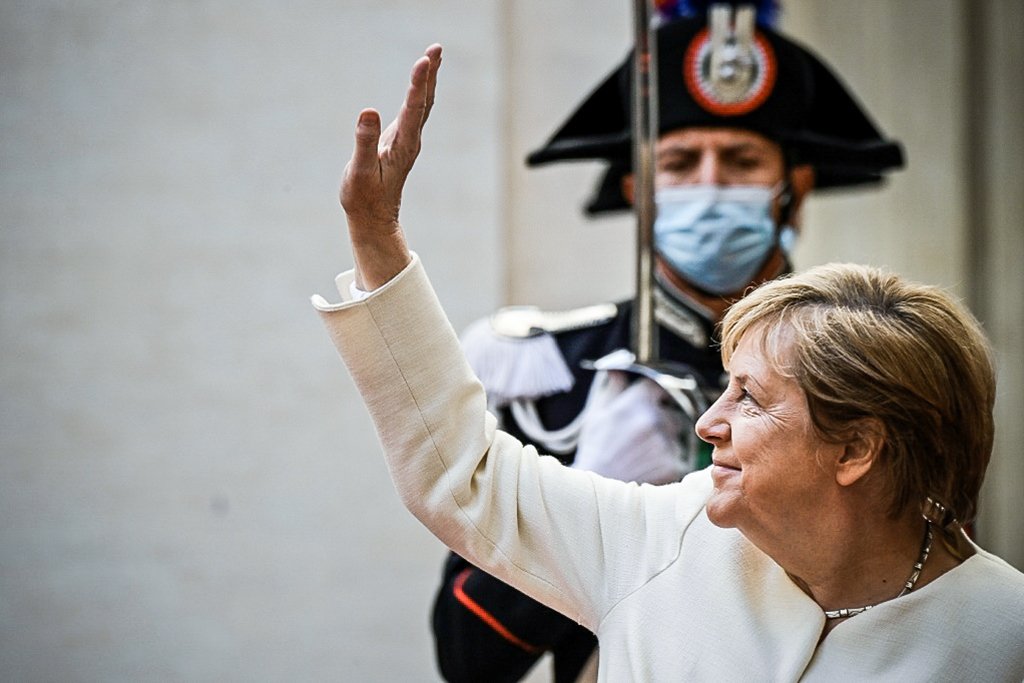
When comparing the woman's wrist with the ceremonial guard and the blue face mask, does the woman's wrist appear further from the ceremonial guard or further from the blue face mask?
the blue face mask

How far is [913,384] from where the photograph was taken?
157cm

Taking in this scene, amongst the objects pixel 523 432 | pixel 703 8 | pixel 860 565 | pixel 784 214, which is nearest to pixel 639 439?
pixel 523 432

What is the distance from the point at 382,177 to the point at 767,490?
59 centimetres

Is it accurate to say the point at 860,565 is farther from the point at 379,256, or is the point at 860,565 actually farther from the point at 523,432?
the point at 523,432

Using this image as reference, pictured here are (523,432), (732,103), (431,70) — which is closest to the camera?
(431,70)

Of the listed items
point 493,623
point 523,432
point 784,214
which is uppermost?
point 784,214

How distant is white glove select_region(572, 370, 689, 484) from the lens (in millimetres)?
2207

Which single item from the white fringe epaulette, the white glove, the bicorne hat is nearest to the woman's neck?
the white glove

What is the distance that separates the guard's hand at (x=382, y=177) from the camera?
1.48 metres

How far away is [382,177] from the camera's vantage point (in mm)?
1512

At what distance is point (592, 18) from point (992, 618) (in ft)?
9.01

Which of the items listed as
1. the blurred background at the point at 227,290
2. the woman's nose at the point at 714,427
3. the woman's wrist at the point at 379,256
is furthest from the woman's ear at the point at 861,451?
the blurred background at the point at 227,290

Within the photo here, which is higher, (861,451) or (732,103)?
(732,103)

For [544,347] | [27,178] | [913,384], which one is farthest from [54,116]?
[913,384]
